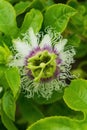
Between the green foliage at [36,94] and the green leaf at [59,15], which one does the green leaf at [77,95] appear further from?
the green leaf at [59,15]

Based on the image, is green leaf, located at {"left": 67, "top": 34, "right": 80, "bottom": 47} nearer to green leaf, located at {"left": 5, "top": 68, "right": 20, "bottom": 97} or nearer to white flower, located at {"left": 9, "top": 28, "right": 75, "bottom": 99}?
white flower, located at {"left": 9, "top": 28, "right": 75, "bottom": 99}

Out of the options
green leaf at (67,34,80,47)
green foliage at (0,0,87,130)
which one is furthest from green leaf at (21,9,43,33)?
green leaf at (67,34,80,47)

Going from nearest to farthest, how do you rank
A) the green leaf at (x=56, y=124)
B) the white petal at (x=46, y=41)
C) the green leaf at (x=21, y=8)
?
the green leaf at (x=56, y=124), the white petal at (x=46, y=41), the green leaf at (x=21, y=8)

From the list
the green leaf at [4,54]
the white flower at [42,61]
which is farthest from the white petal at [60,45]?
the green leaf at [4,54]

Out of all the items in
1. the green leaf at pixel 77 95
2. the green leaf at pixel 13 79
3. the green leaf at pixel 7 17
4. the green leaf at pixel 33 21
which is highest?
the green leaf at pixel 7 17

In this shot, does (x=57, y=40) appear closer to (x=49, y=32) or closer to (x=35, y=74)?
(x=49, y=32)

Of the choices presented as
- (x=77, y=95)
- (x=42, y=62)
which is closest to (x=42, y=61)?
(x=42, y=62)

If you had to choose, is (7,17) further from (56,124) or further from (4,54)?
(56,124)
